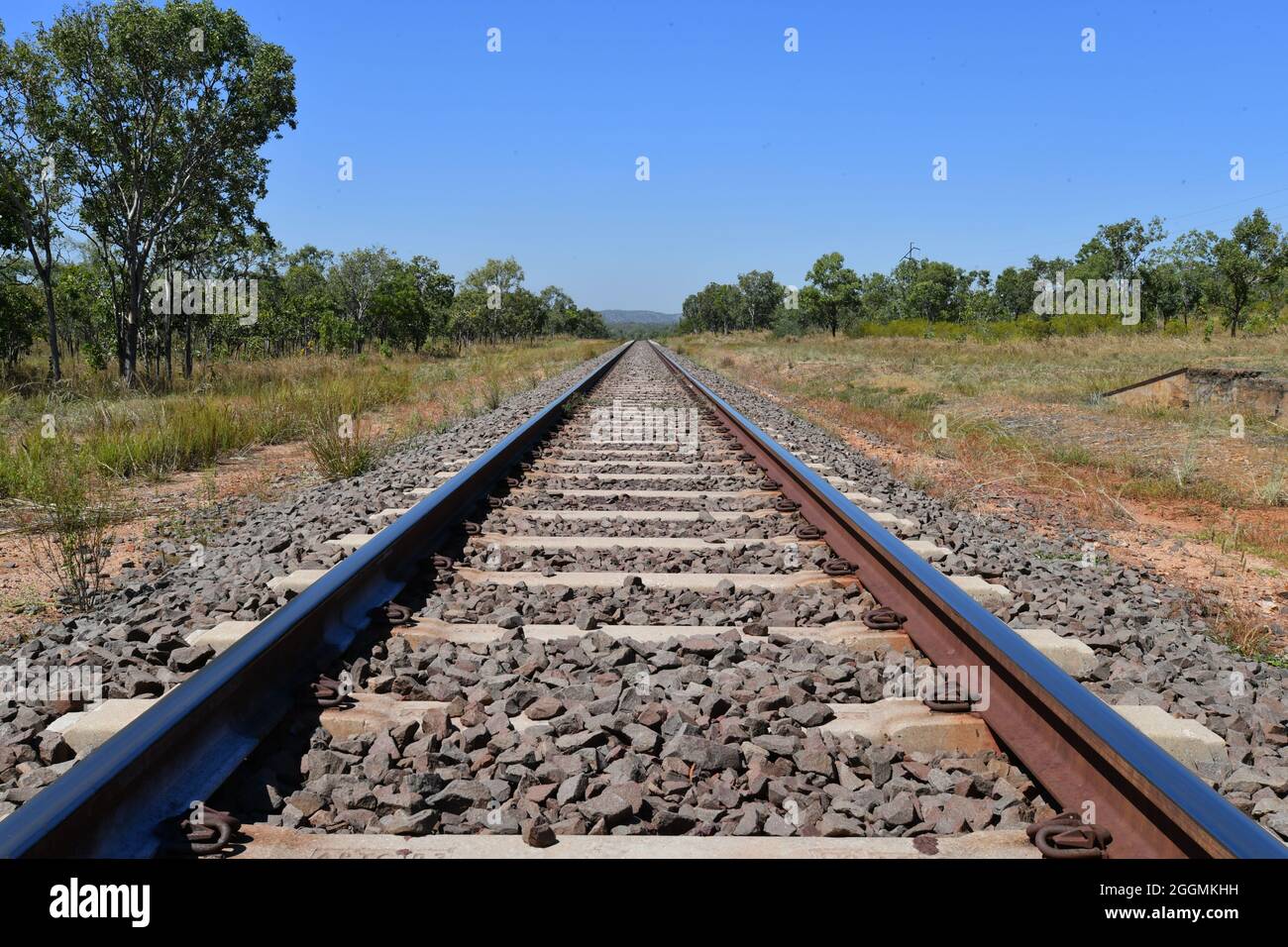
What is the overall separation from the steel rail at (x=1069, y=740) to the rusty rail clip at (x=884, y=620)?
0.12 feet

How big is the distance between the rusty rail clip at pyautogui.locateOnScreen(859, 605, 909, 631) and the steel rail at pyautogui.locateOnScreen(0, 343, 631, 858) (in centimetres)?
173

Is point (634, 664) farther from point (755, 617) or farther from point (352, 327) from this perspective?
point (352, 327)

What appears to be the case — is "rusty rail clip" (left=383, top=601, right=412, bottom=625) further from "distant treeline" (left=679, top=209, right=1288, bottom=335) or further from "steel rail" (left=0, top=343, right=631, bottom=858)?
"distant treeline" (left=679, top=209, right=1288, bottom=335)

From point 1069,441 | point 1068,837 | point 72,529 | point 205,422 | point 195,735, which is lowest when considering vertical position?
point 1068,837

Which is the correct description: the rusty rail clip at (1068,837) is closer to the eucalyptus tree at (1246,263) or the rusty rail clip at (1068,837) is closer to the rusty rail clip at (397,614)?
the rusty rail clip at (397,614)

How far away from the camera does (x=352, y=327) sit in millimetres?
50312

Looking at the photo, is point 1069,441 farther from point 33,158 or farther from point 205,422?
point 33,158

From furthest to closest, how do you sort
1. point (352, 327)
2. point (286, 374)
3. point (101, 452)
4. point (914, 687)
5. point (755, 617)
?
point (352, 327)
point (286, 374)
point (101, 452)
point (755, 617)
point (914, 687)

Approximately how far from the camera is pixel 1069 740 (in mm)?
1954

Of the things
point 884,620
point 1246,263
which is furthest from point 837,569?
point 1246,263

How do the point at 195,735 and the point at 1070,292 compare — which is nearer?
the point at 195,735

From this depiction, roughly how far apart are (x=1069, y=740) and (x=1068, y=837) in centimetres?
31
